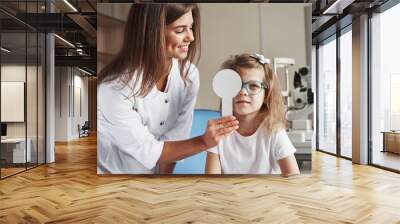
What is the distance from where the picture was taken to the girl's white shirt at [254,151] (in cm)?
638

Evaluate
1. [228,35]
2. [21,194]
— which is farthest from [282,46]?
[21,194]

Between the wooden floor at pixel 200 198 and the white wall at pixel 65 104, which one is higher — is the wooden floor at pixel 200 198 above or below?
below

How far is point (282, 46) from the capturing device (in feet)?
21.3

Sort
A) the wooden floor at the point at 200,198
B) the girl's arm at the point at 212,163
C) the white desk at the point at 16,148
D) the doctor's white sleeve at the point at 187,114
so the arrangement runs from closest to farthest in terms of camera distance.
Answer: the wooden floor at the point at 200,198 → the doctor's white sleeve at the point at 187,114 → the girl's arm at the point at 212,163 → the white desk at the point at 16,148

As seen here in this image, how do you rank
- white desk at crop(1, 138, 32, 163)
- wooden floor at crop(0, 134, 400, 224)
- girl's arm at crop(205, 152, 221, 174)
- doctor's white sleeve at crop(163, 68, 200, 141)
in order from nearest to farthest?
wooden floor at crop(0, 134, 400, 224) < doctor's white sleeve at crop(163, 68, 200, 141) < girl's arm at crop(205, 152, 221, 174) < white desk at crop(1, 138, 32, 163)

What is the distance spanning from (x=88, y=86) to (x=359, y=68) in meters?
16.2

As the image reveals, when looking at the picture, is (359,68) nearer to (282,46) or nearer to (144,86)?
(282,46)

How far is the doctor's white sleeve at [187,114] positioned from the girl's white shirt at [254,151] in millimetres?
521

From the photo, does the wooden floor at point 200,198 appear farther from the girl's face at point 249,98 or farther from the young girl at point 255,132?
the girl's face at point 249,98

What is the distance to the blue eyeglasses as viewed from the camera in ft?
20.8

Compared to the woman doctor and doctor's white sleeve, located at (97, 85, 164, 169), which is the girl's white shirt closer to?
the woman doctor

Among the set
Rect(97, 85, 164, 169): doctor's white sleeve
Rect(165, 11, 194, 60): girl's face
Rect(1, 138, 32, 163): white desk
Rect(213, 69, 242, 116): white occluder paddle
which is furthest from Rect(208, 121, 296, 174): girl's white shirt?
Rect(1, 138, 32, 163): white desk

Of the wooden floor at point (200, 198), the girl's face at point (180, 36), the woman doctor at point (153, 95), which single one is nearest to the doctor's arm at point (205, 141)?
the woman doctor at point (153, 95)

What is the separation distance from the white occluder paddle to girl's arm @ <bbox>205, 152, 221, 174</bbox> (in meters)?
0.69
